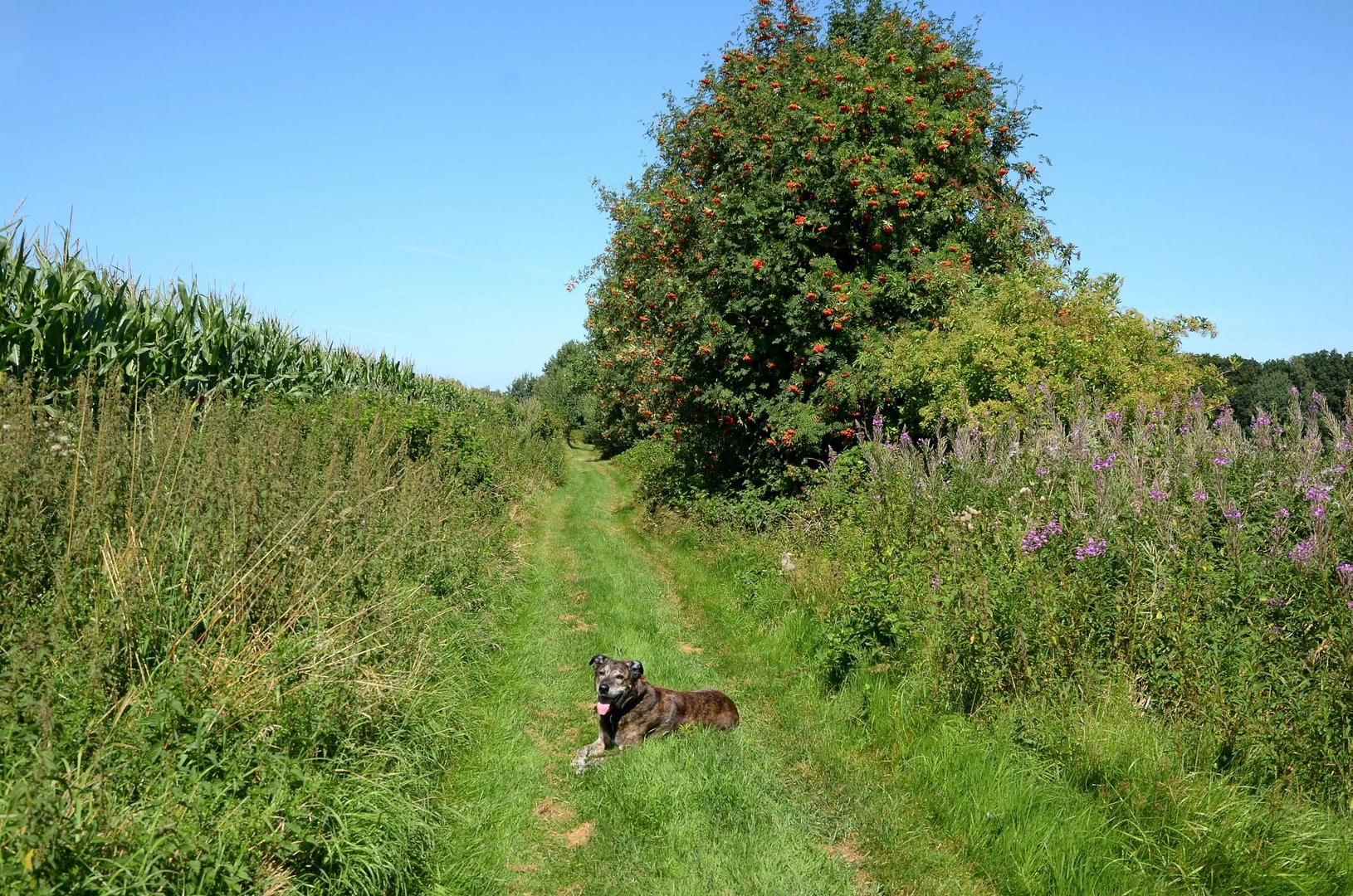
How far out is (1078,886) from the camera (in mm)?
3936

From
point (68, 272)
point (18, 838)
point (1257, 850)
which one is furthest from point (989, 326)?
point (68, 272)

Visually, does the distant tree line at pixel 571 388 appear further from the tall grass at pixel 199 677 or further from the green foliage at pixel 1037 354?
the tall grass at pixel 199 677

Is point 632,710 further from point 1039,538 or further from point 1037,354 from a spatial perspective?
point 1037,354

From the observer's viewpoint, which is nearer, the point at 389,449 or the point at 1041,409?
the point at 1041,409

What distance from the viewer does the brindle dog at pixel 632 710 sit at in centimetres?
569

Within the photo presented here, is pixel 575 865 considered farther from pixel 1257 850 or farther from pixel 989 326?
pixel 989 326

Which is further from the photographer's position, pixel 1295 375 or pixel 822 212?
pixel 1295 375

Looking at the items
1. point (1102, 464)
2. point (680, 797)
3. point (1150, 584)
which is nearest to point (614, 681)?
point (680, 797)

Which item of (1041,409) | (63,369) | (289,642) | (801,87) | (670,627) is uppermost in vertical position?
(801,87)

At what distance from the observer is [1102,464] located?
6094 millimetres

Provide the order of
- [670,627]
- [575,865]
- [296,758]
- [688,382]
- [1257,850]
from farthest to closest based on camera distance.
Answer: [688,382] → [670,627] → [575,865] → [296,758] → [1257,850]

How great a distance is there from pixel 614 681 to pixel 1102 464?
410 centimetres

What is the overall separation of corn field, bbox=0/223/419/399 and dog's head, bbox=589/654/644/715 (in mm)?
4183

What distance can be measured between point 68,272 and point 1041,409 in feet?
→ 36.2
